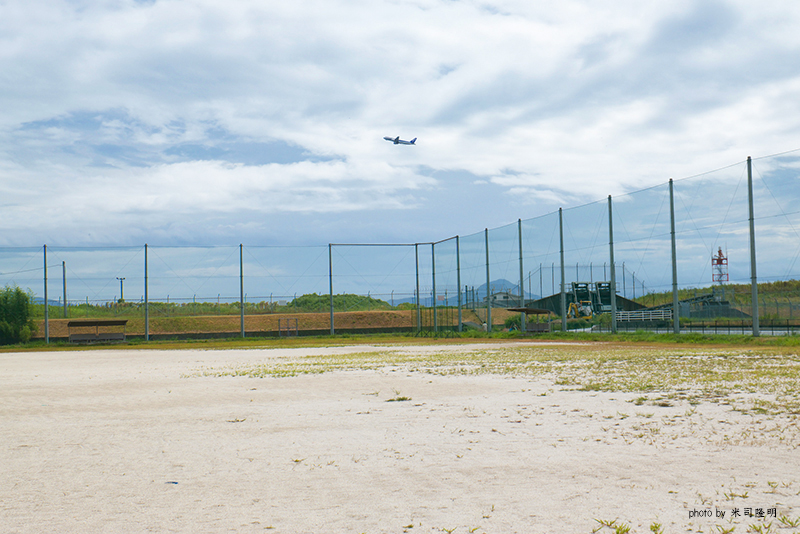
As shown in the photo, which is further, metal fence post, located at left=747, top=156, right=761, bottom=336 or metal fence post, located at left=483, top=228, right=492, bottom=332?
metal fence post, located at left=483, top=228, right=492, bottom=332

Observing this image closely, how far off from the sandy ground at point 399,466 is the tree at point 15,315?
117 ft

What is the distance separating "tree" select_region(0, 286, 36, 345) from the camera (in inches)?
1551

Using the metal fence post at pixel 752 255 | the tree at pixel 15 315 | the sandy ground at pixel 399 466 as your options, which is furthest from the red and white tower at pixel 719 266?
the tree at pixel 15 315

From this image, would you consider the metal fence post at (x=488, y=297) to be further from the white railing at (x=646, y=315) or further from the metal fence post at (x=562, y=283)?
the white railing at (x=646, y=315)

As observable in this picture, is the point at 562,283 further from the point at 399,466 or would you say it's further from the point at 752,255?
the point at 399,466

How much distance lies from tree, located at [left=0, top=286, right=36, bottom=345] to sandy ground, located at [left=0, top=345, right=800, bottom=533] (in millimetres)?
35690

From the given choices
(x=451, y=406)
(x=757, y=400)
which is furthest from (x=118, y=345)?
(x=757, y=400)

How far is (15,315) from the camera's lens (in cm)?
3981

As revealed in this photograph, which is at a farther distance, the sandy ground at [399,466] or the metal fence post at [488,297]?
the metal fence post at [488,297]

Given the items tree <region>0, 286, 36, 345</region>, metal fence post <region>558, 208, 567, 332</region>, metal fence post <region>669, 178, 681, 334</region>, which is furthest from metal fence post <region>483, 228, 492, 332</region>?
tree <region>0, 286, 36, 345</region>

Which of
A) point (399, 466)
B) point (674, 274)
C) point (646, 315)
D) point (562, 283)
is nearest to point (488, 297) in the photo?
point (562, 283)

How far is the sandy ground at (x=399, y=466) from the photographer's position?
3760 mm

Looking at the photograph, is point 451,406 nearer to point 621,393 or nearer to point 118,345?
point 621,393

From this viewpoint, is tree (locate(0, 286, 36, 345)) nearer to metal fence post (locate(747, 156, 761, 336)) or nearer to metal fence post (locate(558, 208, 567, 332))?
metal fence post (locate(558, 208, 567, 332))
